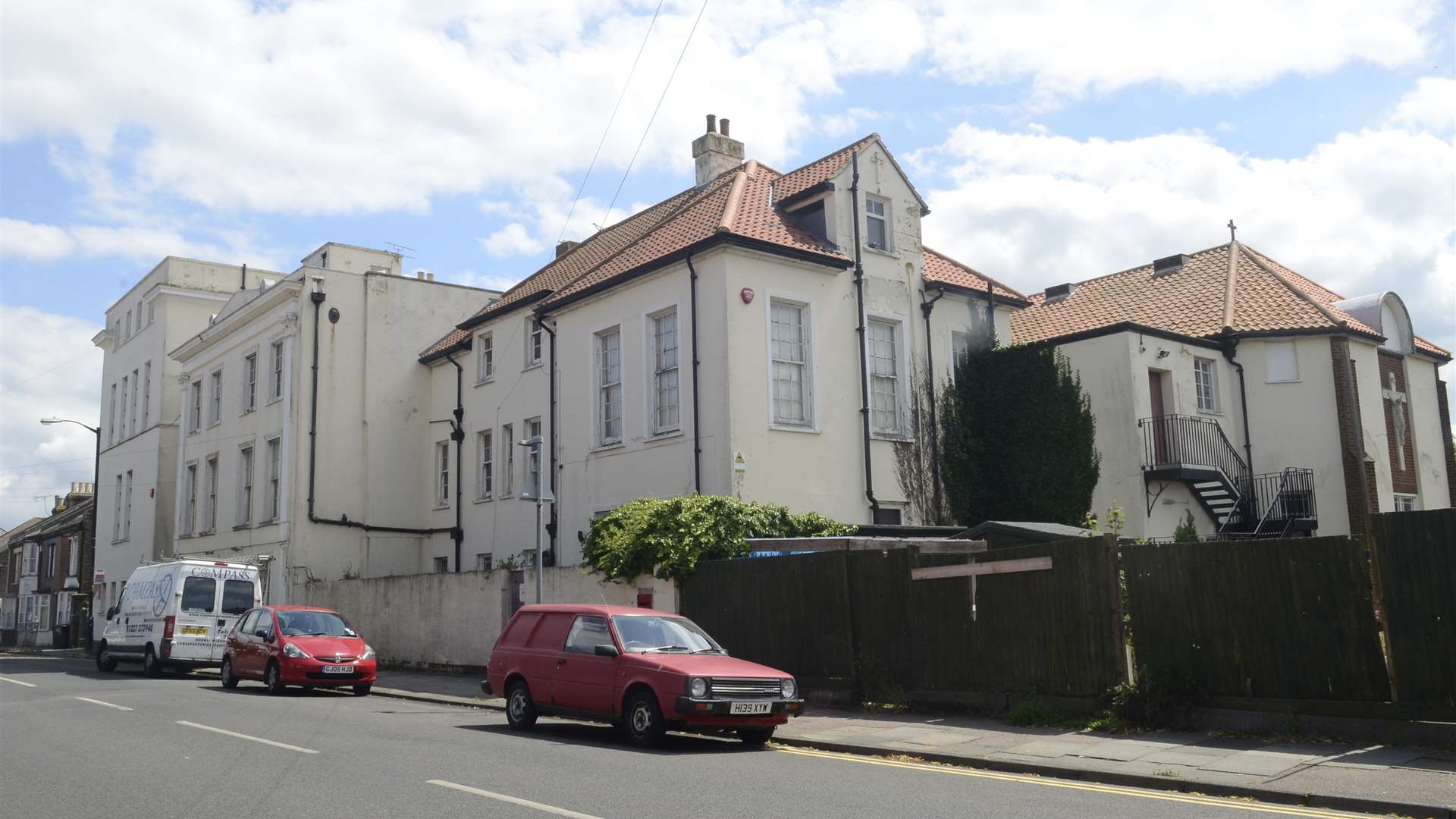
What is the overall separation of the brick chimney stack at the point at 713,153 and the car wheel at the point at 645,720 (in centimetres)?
1806

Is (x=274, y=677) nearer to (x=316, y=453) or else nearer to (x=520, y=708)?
(x=520, y=708)


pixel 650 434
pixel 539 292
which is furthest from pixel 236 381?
pixel 650 434

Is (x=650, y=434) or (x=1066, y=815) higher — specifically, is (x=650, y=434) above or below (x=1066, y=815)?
above

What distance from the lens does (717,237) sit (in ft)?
67.4

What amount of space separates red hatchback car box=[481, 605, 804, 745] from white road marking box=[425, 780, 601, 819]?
9.31 ft

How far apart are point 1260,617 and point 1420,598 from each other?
1450 mm

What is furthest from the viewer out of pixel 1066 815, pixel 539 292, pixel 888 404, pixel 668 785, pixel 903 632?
pixel 539 292

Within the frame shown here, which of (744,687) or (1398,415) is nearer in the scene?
(744,687)

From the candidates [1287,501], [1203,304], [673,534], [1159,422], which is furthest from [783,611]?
[1203,304]

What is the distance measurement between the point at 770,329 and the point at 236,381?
2037 centimetres

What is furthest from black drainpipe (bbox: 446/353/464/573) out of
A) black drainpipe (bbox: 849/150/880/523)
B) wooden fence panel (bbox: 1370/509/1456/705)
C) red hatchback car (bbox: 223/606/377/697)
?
wooden fence panel (bbox: 1370/509/1456/705)

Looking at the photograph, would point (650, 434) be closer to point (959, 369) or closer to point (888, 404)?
point (888, 404)

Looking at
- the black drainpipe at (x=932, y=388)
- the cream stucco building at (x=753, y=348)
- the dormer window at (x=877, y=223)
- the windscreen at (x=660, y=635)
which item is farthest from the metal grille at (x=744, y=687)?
the dormer window at (x=877, y=223)

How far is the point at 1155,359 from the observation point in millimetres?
25750
